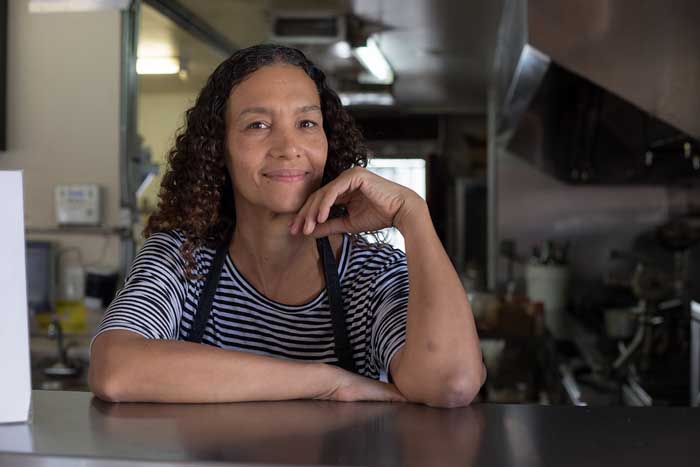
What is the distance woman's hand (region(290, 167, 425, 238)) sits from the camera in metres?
1.26

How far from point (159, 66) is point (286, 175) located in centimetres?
404

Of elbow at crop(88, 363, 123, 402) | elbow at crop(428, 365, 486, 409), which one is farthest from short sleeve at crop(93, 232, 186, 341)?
elbow at crop(428, 365, 486, 409)

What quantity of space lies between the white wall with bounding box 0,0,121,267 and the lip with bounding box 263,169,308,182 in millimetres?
2309

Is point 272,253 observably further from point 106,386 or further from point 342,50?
point 342,50

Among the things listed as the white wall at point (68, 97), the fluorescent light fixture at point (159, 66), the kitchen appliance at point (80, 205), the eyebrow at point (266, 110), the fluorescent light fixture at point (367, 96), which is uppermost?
the fluorescent light fixture at point (159, 66)

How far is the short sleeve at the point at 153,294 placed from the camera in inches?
49.8

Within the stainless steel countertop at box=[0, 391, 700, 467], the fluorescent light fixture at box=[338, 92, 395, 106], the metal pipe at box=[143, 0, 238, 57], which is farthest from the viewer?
the fluorescent light fixture at box=[338, 92, 395, 106]

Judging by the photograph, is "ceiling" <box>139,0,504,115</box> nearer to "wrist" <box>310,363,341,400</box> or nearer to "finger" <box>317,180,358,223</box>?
"finger" <box>317,180,358,223</box>

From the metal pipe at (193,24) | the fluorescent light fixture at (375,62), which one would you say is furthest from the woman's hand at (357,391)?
the fluorescent light fixture at (375,62)

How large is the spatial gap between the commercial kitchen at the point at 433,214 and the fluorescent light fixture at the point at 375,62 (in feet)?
0.10

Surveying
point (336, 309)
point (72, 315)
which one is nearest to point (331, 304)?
point (336, 309)

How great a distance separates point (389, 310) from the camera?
1328 millimetres

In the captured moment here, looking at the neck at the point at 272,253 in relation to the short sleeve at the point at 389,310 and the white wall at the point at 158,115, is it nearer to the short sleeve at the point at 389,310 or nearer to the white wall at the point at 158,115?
the short sleeve at the point at 389,310

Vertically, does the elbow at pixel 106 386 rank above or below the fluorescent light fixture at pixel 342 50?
below
